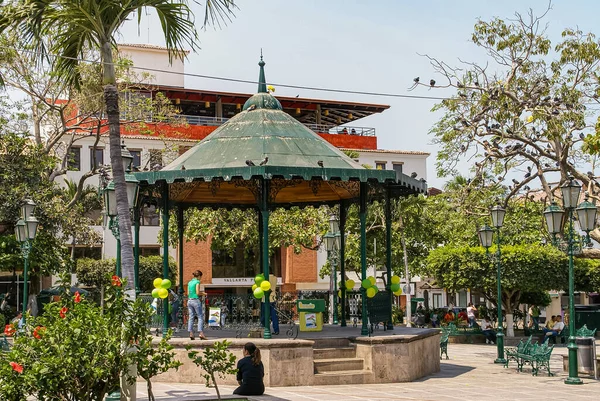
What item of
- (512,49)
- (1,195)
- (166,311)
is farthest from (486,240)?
(1,195)

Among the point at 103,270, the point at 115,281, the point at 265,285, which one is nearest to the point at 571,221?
the point at 265,285

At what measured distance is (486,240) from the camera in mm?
22203

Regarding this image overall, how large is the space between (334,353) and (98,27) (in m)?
7.90

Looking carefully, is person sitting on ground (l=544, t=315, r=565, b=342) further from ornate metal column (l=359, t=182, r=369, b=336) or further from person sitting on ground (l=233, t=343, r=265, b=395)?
person sitting on ground (l=233, t=343, r=265, b=395)

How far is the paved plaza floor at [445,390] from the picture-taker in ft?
45.2

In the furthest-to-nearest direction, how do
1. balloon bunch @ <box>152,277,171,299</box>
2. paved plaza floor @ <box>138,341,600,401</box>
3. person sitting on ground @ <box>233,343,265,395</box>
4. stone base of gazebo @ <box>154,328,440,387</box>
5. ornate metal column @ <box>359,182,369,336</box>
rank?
1. ornate metal column @ <box>359,182,369,336</box>
2. balloon bunch @ <box>152,277,171,299</box>
3. stone base of gazebo @ <box>154,328,440,387</box>
4. paved plaza floor @ <box>138,341,600,401</box>
5. person sitting on ground @ <box>233,343,265,395</box>

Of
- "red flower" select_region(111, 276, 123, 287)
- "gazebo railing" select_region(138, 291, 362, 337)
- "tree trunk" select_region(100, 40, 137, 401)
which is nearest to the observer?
"red flower" select_region(111, 276, 123, 287)

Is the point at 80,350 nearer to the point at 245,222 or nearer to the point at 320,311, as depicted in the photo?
the point at 320,311

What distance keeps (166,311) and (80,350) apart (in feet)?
24.0

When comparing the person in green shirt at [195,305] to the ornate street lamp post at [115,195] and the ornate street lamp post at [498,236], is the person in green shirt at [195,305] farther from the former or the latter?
the ornate street lamp post at [498,236]

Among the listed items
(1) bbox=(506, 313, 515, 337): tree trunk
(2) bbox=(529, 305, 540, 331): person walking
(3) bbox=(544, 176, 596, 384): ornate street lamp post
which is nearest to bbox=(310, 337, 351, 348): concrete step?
(3) bbox=(544, 176, 596, 384): ornate street lamp post

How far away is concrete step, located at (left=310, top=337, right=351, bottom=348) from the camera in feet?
54.2

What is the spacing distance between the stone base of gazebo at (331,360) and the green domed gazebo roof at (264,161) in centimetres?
326

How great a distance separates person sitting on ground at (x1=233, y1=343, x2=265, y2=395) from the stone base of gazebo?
2317mm
